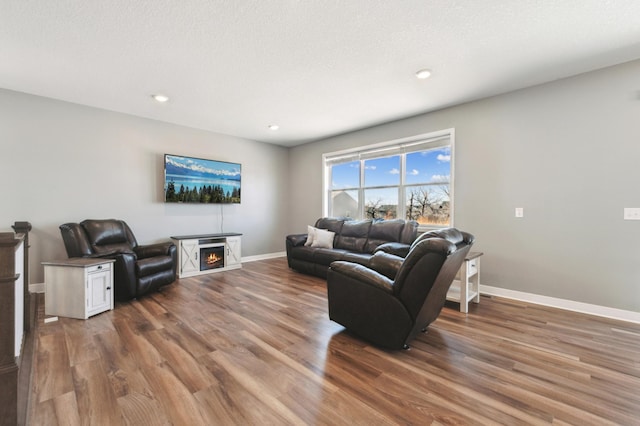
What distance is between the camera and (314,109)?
4.16 metres

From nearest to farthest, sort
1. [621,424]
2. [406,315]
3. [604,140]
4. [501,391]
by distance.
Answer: [621,424] < [501,391] < [406,315] < [604,140]

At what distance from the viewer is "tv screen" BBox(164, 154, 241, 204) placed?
185 inches

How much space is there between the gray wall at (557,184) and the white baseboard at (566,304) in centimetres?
5

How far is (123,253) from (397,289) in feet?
10.6

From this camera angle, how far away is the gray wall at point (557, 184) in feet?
9.35

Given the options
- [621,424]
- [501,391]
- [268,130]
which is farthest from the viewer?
[268,130]

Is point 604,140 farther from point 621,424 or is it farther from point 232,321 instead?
point 232,321

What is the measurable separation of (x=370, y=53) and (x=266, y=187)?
4.13 meters

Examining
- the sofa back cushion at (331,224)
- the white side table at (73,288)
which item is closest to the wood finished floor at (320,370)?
the white side table at (73,288)

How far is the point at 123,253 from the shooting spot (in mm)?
3273

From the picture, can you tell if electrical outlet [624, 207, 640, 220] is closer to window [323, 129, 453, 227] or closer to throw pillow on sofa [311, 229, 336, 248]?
window [323, 129, 453, 227]

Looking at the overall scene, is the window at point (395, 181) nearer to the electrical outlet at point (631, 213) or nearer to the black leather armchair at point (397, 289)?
the electrical outlet at point (631, 213)

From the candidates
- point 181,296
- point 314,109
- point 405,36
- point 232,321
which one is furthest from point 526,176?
point 181,296

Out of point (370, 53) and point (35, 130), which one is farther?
point (35, 130)
